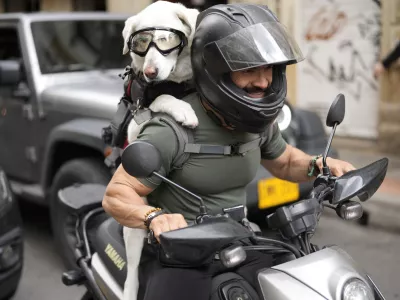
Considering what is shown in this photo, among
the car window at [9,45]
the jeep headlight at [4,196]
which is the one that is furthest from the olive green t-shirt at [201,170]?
the car window at [9,45]

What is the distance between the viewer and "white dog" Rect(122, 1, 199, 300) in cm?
230

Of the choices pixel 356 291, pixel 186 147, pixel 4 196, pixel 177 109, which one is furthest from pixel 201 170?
pixel 4 196

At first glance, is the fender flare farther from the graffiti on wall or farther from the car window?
the graffiti on wall

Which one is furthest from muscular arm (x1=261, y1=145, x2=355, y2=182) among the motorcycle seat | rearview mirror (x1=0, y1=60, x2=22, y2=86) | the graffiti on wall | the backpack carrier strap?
the graffiti on wall

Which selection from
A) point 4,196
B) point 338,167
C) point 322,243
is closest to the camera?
point 338,167

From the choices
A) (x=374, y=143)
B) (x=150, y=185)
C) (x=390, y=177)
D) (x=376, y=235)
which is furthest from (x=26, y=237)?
(x=374, y=143)

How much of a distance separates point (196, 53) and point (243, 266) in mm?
802

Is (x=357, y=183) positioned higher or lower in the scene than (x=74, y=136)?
higher

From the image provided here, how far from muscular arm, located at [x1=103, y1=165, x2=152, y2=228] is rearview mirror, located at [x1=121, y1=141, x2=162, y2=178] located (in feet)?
0.60

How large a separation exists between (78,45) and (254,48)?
3.80 meters

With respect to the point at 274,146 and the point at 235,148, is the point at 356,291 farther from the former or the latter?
the point at 274,146

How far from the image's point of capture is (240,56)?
79.4 inches

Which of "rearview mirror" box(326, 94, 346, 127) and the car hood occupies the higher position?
"rearview mirror" box(326, 94, 346, 127)

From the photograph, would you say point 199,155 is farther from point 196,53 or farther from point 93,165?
point 93,165
